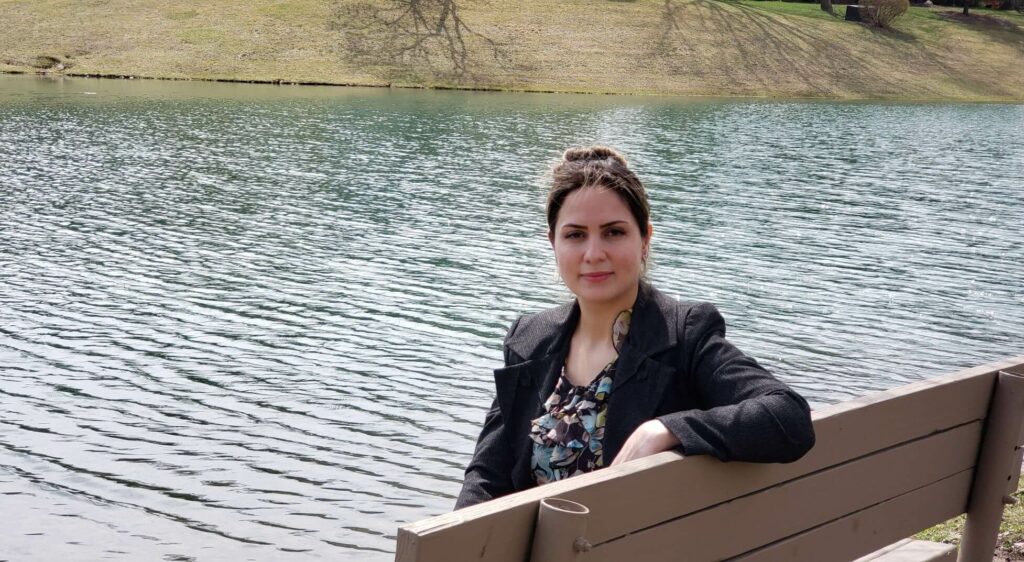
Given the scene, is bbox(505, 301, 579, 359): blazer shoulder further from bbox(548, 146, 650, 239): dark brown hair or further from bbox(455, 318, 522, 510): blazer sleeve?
bbox(548, 146, 650, 239): dark brown hair

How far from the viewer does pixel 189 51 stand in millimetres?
57781

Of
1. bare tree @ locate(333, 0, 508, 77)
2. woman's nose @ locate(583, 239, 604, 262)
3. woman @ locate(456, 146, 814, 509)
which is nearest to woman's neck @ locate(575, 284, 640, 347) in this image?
woman @ locate(456, 146, 814, 509)

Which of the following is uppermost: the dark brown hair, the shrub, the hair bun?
the shrub

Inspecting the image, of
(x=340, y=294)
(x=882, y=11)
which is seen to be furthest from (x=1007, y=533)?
(x=882, y=11)

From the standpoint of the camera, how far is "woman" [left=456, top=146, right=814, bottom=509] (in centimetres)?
338

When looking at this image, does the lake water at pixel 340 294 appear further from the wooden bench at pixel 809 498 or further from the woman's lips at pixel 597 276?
the wooden bench at pixel 809 498

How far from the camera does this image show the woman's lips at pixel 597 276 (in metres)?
3.68

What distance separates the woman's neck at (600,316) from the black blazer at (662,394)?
0.06m

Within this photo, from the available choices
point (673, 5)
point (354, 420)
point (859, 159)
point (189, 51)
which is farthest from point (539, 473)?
point (673, 5)

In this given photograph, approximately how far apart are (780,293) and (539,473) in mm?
13195

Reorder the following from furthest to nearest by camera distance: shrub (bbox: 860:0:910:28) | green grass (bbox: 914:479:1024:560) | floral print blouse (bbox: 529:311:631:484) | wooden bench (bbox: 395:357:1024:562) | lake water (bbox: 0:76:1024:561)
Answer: shrub (bbox: 860:0:910:28)
lake water (bbox: 0:76:1024:561)
green grass (bbox: 914:479:1024:560)
floral print blouse (bbox: 529:311:631:484)
wooden bench (bbox: 395:357:1024:562)

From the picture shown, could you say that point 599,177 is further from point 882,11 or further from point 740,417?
point 882,11

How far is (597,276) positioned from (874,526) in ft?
3.80

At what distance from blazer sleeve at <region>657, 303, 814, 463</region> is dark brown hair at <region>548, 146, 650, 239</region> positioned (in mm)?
573
